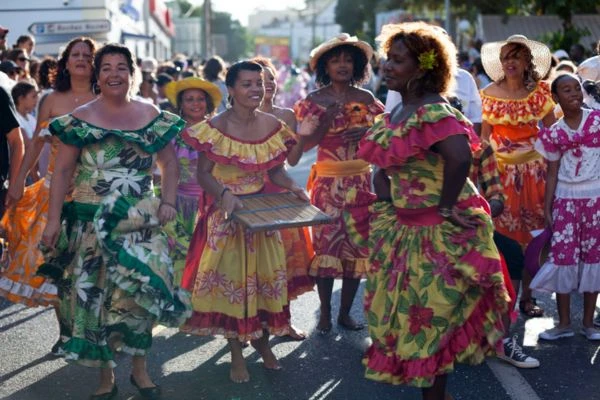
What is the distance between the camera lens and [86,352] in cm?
554

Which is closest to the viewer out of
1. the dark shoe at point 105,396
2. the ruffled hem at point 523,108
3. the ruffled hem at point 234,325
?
the dark shoe at point 105,396

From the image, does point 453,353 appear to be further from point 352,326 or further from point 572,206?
point 572,206

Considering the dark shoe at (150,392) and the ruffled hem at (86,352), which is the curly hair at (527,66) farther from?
the ruffled hem at (86,352)

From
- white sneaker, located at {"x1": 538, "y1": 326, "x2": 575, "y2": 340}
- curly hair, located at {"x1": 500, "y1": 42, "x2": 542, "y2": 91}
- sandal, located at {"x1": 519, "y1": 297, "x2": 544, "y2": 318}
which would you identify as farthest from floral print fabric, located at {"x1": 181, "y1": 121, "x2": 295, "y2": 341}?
curly hair, located at {"x1": 500, "y1": 42, "x2": 542, "y2": 91}

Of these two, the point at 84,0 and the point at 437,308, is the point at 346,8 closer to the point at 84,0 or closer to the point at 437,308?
the point at 84,0

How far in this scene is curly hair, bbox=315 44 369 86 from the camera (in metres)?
7.29

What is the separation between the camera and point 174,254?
7.27 metres

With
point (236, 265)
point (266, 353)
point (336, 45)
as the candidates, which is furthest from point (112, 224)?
point (336, 45)

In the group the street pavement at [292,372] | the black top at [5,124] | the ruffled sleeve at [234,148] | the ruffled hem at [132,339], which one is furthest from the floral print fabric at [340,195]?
the black top at [5,124]

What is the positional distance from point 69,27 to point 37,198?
19.4 metres

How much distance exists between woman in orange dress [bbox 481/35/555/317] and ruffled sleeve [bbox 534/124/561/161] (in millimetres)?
680

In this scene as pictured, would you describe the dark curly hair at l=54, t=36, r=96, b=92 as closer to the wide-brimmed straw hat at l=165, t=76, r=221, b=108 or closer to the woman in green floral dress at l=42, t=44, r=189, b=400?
the wide-brimmed straw hat at l=165, t=76, r=221, b=108

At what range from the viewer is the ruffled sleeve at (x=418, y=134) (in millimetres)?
4816

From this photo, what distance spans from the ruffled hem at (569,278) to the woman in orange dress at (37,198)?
3.37m
